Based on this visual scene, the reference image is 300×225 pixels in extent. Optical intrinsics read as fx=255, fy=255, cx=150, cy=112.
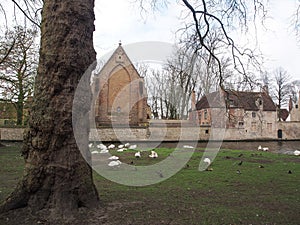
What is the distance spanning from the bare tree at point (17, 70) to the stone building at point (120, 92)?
1541 centimetres

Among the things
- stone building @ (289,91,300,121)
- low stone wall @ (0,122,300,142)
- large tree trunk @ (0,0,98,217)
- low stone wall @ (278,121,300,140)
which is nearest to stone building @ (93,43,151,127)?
low stone wall @ (0,122,300,142)

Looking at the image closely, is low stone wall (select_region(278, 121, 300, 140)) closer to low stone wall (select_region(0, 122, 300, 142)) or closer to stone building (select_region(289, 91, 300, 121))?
low stone wall (select_region(0, 122, 300, 142))

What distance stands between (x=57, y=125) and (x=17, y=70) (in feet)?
53.2

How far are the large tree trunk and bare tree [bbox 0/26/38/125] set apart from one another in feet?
44.2

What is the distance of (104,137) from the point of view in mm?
27641

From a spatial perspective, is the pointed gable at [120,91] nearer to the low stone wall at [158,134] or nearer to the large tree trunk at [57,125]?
the low stone wall at [158,134]

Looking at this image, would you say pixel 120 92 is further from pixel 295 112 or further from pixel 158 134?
pixel 295 112

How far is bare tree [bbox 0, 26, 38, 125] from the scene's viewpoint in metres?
15.8

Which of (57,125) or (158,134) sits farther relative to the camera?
(158,134)

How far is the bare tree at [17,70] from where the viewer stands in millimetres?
15750

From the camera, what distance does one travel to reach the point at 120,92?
117ft

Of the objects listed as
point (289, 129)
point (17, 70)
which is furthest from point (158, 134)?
point (289, 129)


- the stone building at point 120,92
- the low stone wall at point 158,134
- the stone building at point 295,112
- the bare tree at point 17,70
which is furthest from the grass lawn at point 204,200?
the stone building at point 295,112

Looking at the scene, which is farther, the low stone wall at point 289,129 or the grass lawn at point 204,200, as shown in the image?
the low stone wall at point 289,129
